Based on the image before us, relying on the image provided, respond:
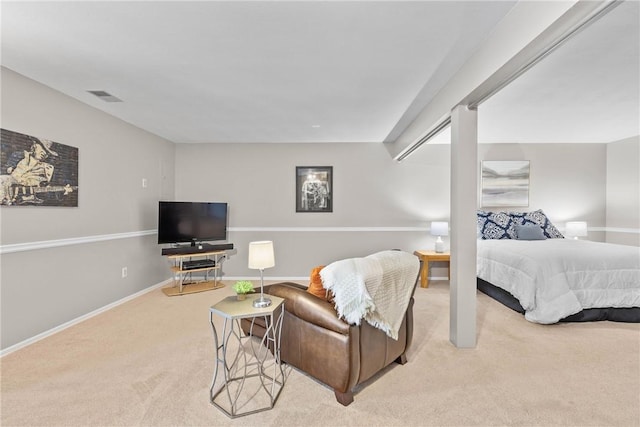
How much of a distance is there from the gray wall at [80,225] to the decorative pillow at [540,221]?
5.77 m

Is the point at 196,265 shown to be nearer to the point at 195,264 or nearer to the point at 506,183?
the point at 195,264

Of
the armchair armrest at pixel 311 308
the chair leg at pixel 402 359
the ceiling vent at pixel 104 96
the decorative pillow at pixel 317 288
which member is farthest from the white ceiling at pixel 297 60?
the chair leg at pixel 402 359

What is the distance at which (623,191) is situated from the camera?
5.01 m

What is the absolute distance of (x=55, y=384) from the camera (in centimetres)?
215

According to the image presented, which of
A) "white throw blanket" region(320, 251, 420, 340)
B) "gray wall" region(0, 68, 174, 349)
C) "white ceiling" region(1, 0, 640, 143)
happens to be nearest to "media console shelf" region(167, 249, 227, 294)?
"gray wall" region(0, 68, 174, 349)

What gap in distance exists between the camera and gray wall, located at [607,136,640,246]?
4.86 metres

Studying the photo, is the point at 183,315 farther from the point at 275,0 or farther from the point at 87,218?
the point at 275,0

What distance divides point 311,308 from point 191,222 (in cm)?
331

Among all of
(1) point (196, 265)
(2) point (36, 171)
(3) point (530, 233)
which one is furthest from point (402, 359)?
(2) point (36, 171)

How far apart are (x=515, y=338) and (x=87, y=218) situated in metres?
4.70

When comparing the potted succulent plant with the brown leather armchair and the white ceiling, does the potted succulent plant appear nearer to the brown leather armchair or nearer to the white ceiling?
the brown leather armchair

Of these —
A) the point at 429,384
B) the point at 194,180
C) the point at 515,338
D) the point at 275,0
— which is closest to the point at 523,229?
the point at 515,338

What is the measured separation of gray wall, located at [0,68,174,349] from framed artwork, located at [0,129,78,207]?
8 centimetres

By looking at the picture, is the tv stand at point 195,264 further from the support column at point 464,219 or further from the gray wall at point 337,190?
the support column at point 464,219
